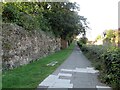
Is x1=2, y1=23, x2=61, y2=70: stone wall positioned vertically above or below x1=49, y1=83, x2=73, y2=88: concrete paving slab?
above

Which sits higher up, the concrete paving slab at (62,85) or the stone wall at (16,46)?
the stone wall at (16,46)

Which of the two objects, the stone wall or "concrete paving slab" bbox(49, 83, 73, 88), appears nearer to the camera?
"concrete paving slab" bbox(49, 83, 73, 88)

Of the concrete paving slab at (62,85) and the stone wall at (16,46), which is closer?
the concrete paving slab at (62,85)

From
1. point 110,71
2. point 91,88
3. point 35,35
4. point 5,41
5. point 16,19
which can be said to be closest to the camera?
point 91,88

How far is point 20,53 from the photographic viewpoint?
12883 mm

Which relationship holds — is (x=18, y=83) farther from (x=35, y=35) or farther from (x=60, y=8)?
(x=60, y=8)

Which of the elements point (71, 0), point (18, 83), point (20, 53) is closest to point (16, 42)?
point (20, 53)

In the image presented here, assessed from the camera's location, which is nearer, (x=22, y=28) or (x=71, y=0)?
(x=22, y=28)

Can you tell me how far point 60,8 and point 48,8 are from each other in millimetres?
1882

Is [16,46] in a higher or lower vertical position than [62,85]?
higher

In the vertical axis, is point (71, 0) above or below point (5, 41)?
above

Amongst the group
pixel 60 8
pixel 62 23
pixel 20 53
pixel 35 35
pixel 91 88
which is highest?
pixel 60 8

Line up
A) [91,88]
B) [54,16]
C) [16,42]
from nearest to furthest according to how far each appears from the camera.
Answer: [91,88] → [16,42] → [54,16]

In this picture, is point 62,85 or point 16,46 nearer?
point 62,85
